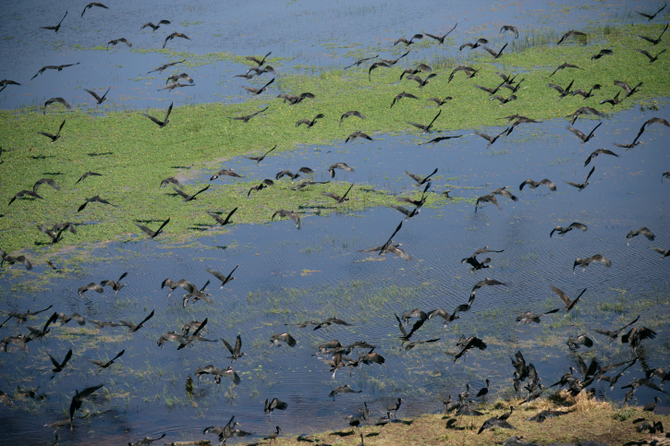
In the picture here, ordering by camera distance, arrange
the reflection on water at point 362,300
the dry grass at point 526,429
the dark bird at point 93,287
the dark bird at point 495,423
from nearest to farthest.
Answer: the dark bird at point 495,423
the dry grass at point 526,429
the reflection on water at point 362,300
the dark bird at point 93,287

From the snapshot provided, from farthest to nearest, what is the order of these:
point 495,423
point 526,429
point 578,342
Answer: point 578,342
point 526,429
point 495,423

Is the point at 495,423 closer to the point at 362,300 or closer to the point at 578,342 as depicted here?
the point at 578,342

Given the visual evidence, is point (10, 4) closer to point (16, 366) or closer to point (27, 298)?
point (27, 298)

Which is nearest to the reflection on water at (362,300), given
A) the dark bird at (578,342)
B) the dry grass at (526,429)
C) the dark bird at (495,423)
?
the dark bird at (578,342)

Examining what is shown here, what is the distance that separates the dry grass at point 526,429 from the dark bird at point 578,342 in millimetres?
1195

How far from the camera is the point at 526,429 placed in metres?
11.4

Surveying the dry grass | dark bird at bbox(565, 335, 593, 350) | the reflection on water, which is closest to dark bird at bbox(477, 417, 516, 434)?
the dry grass

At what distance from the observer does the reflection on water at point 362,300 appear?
13.4m

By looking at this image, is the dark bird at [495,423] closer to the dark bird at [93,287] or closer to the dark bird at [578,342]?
the dark bird at [578,342]

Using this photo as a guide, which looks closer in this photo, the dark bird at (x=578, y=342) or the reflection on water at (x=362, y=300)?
the dark bird at (x=578, y=342)

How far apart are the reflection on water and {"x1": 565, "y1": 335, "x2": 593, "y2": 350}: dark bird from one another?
282mm

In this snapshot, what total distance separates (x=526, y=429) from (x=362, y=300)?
640cm

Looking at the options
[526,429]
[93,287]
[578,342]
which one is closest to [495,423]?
[526,429]

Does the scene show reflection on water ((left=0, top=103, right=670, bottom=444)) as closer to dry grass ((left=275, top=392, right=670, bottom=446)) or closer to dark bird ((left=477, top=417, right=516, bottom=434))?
dry grass ((left=275, top=392, right=670, bottom=446))
